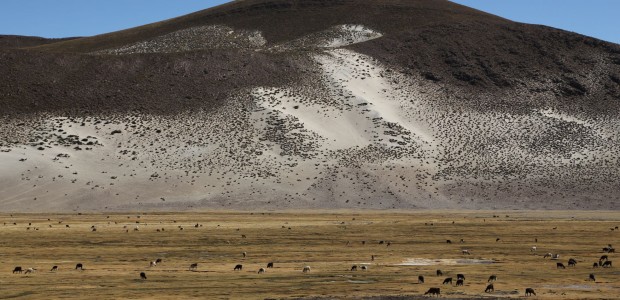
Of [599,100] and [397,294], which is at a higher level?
[599,100]

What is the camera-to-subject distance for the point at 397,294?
1102 inches

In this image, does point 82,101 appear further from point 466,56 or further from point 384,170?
point 466,56

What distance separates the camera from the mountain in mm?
92750

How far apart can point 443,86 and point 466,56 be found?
8.59 metres

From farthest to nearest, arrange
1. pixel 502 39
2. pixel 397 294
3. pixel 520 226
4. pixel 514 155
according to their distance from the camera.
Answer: pixel 502 39 → pixel 514 155 → pixel 520 226 → pixel 397 294

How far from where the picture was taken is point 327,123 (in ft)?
358

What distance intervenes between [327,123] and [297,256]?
6899cm

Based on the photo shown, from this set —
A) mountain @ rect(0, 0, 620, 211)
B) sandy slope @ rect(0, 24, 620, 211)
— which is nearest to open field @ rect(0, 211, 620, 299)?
sandy slope @ rect(0, 24, 620, 211)

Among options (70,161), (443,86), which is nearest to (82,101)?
(70,161)

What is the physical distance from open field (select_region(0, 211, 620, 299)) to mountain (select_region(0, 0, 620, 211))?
905 inches

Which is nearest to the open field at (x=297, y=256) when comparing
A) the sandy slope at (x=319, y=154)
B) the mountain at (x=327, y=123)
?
the sandy slope at (x=319, y=154)

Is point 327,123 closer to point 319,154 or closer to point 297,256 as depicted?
point 319,154

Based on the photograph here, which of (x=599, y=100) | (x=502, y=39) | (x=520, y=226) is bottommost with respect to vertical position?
(x=520, y=226)

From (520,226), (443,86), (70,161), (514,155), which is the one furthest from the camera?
(443,86)
